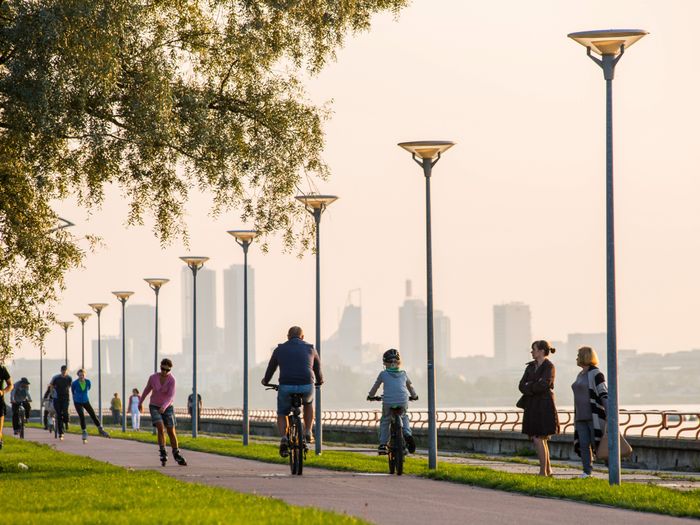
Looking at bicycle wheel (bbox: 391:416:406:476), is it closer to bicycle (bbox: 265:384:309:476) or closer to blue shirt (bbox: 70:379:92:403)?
bicycle (bbox: 265:384:309:476)

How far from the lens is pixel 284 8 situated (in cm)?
2225

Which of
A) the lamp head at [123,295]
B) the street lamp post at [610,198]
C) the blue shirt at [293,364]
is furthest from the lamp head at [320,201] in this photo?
the lamp head at [123,295]

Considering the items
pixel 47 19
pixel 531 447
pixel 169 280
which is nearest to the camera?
pixel 47 19

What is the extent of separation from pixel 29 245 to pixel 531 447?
14180 millimetres

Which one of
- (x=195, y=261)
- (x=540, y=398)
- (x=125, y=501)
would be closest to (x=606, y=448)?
(x=540, y=398)

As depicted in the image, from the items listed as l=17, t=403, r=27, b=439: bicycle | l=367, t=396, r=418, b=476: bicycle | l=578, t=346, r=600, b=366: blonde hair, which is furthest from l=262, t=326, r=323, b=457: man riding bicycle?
l=17, t=403, r=27, b=439: bicycle

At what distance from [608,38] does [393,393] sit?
5496mm

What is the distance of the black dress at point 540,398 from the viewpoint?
1883 centimetres

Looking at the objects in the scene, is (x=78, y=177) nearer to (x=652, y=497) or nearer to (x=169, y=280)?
(x=652, y=497)

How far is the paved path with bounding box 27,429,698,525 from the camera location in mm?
13727

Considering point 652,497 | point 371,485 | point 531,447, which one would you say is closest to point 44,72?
point 371,485

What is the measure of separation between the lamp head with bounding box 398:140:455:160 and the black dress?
4.45 metres

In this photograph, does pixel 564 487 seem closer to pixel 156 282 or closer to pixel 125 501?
pixel 125 501

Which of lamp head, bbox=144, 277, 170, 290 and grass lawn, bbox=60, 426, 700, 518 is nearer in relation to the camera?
grass lawn, bbox=60, 426, 700, 518
